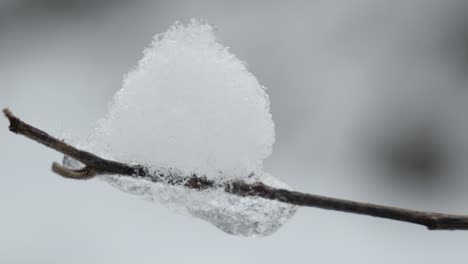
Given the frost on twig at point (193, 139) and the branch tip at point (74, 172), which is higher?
the frost on twig at point (193, 139)

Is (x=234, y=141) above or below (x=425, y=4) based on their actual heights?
below

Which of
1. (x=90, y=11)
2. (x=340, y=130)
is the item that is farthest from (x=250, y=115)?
(x=90, y=11)

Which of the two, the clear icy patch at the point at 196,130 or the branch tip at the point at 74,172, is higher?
the clear icy patch at the point at 196,130

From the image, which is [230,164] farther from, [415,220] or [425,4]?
[425,4]

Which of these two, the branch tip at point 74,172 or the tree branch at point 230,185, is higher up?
the tree branch at point 230,185

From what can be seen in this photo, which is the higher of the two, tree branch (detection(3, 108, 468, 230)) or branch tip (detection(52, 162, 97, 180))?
tree branch (detection(3, 108, 468, 230))
